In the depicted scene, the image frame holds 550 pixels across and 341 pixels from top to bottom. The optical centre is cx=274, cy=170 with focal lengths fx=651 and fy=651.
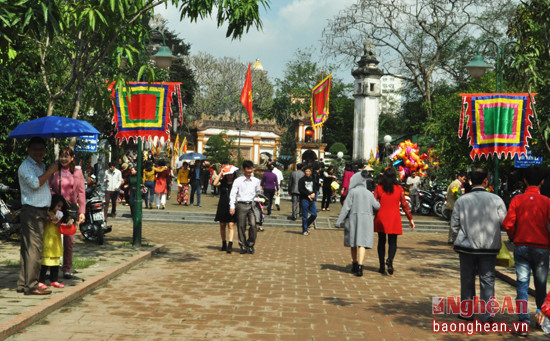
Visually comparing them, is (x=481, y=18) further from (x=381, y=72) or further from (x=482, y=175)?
(x=482, y=175)

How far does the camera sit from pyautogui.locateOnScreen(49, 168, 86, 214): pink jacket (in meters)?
8.48

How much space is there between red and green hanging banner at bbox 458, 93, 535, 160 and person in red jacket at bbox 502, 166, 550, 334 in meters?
8.26

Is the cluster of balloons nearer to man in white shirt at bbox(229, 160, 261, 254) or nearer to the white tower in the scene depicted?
the white tower

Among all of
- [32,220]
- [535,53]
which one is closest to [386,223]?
[535,53]

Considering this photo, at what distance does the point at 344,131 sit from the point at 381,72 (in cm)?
3713

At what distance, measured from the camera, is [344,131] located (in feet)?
237

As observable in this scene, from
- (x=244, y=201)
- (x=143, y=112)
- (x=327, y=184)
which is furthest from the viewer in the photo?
(x=327, y=184)

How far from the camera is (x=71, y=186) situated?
866cm

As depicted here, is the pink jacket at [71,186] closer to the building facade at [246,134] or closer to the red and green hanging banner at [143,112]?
the red and green hanging banner at [143,112]

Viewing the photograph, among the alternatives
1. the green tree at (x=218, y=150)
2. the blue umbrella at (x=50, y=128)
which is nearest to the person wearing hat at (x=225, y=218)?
the blue umbrella at (x=50, y=128)

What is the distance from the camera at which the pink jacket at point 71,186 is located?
27.8ft

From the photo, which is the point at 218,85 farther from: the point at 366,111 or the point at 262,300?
the point at 262,300

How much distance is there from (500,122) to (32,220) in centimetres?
1113

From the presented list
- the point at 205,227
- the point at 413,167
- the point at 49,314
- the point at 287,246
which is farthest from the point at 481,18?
the point at 49,314
